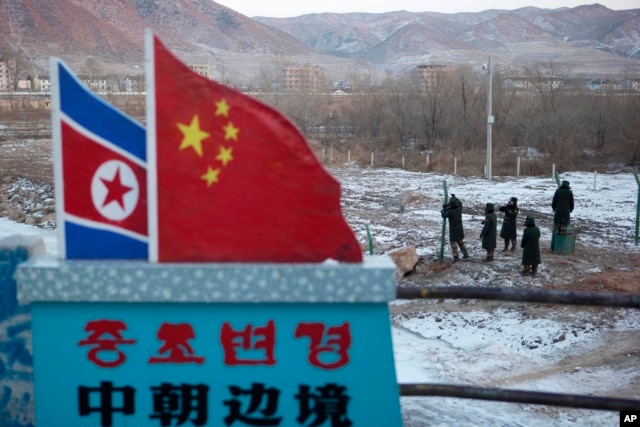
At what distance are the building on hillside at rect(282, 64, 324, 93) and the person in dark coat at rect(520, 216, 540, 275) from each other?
149 ft

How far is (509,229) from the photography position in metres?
14.5

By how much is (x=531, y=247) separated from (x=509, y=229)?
1.90m

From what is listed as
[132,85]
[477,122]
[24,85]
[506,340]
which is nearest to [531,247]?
[506,340]

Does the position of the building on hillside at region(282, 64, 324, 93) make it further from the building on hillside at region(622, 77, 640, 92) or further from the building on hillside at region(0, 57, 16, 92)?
the building on hillside at region(0, 57, 16, 92)

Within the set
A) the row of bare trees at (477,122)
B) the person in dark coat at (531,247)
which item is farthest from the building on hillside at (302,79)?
the person in dark coat at (531,247)

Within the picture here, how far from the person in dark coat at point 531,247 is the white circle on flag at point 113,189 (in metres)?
10.2

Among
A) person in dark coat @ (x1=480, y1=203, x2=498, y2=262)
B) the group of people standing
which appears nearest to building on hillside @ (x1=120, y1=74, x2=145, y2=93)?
the group of people standing

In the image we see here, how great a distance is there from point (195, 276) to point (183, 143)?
55cm

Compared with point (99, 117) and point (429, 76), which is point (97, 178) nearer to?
point (99, 117)

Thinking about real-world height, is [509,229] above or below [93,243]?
below

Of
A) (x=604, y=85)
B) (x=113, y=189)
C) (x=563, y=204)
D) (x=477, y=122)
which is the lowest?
(x=563, y=204)

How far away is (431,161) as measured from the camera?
36.6 metres

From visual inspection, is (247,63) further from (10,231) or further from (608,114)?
(10,231)

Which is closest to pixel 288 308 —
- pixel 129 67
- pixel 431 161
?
pixel 431 161
